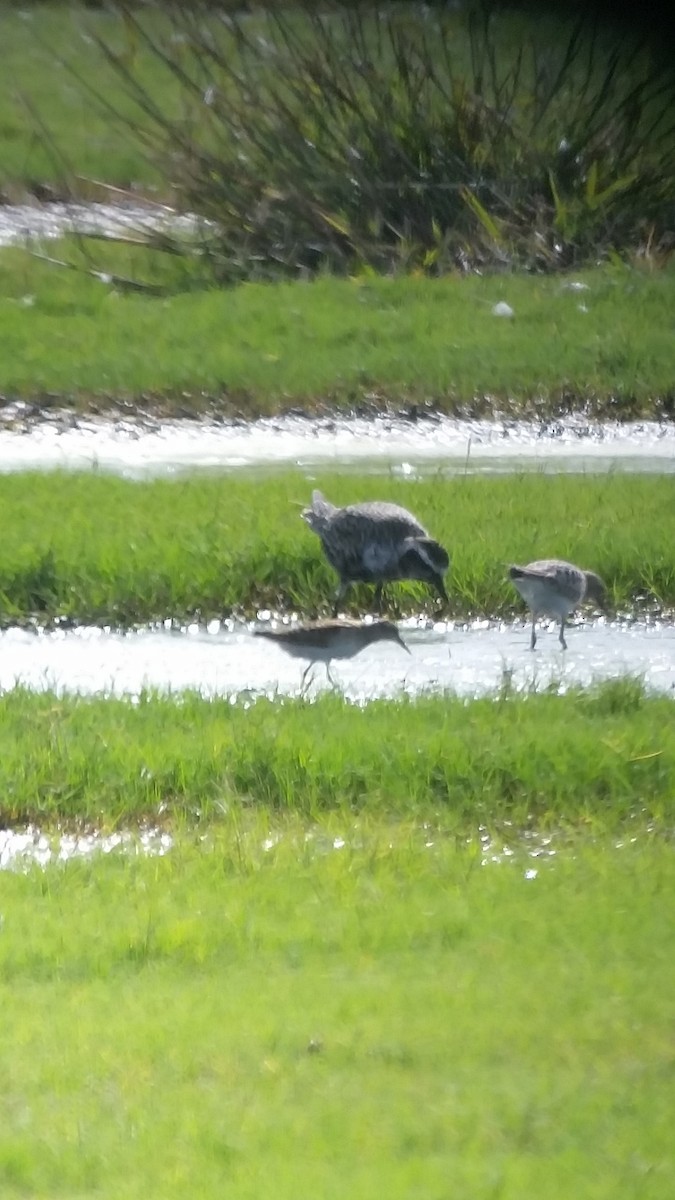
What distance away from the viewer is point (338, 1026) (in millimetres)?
3932

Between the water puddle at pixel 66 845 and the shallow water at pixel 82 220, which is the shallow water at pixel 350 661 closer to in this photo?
the water puddle at pixel 66 845

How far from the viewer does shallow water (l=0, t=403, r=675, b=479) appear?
11039 mm

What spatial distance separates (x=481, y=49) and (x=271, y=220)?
9.89 feet

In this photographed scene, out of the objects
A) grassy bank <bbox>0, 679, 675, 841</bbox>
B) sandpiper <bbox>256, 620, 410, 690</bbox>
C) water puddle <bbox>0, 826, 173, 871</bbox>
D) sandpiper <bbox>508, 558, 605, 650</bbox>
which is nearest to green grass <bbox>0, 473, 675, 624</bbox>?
sandpiper <bbox>508, 558, 605, 650</bbox>

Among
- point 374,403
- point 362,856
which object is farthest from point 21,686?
point 374,403

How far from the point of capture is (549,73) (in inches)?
626

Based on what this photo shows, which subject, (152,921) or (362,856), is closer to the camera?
(152,921)

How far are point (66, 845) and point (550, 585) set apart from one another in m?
2.56

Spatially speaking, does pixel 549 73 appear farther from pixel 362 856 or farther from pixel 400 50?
pixel 362 856

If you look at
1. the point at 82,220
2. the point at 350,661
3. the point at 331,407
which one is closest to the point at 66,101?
the point at 82,220

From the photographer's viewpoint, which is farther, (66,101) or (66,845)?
(66,101)

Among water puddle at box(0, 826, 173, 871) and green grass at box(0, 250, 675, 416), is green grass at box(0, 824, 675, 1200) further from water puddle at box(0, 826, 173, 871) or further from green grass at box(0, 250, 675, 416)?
green grass at box(0, 250, 675, 416)

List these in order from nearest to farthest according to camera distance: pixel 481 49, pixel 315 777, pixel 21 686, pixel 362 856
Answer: pixel 362 856 < pixel 315 777 < pixel 21 686 < pixel 481 49

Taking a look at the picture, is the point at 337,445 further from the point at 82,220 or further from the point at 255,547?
the point at 82,220
